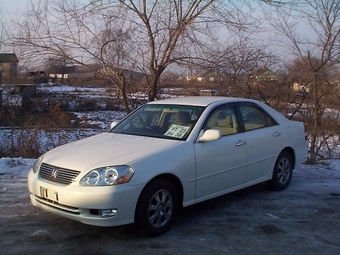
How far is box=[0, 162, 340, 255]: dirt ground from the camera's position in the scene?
4270mm

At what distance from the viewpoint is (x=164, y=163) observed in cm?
463

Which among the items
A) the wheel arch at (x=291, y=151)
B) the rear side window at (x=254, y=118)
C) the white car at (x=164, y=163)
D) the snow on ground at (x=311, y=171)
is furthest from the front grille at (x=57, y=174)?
the wheel arch at (x=291, y=151)

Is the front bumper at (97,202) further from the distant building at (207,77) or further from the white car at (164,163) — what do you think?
the distant building at (207,77)

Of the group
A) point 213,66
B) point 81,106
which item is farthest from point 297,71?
point 81,106

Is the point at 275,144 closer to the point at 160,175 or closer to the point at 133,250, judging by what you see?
the point at 160,175

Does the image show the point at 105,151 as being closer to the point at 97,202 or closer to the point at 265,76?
the point at 97,202

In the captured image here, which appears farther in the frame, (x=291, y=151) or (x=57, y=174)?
(x=291, y=151)

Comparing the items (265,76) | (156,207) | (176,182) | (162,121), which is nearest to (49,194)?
(156,207)

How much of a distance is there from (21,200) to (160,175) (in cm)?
247

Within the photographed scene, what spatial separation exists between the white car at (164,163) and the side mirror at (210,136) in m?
0.01

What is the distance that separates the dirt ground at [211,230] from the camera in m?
4.27

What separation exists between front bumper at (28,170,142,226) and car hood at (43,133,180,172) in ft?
0.84

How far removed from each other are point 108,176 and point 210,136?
1393mm

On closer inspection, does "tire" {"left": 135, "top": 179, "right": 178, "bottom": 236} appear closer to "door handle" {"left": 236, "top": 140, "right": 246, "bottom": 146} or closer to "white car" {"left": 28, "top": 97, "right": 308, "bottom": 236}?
"white car" {"left": 28, "top": 97, "right": 308, "bottom": 236}
